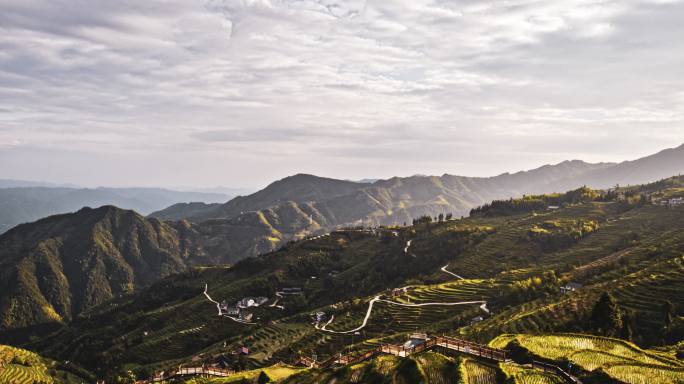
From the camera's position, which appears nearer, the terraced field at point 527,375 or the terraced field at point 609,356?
the terraced field at point 527,375

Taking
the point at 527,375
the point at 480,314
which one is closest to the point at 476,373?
the point at 527,375

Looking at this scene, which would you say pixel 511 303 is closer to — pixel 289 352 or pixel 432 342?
pixel 289 352

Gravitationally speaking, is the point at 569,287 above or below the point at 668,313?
below

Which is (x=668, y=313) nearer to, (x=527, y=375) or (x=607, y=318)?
(x=607, y=318)

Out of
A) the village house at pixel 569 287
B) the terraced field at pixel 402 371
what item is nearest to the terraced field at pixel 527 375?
the terraced field at pixel 402 371

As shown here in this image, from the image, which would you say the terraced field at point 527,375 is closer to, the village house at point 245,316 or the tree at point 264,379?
the tree at point 264,379

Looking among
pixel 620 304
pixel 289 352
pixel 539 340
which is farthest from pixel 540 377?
pixel 289 352

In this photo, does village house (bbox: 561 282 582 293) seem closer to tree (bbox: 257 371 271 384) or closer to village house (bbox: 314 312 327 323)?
village house (bbox: 314 312 327 323)

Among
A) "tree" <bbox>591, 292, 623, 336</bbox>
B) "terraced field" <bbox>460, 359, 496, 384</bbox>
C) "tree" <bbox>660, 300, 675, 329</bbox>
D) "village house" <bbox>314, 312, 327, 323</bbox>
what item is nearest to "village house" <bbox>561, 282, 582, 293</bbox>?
"tree" <bbox>660, 300, 675, 329</bbox>

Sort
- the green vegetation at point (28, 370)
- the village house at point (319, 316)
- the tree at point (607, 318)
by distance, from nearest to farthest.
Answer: the tree at point (607, 318)
the village house at point (319, 316)
the green vegetation at point (28, 370)
